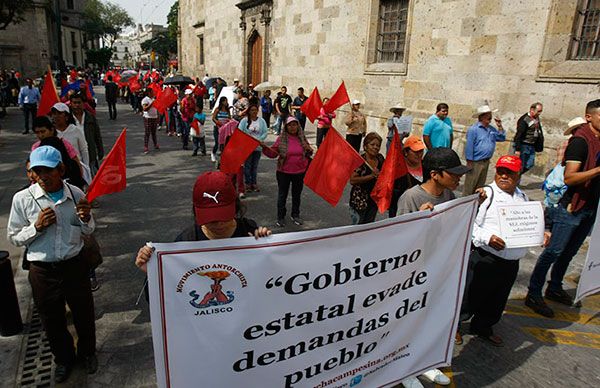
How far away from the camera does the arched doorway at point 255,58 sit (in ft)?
74.5

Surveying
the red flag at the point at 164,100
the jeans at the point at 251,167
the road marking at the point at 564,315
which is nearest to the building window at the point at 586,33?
the road marking at the point at 564,315

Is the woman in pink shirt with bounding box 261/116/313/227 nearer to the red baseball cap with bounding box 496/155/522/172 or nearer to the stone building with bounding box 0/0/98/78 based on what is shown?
the red baseball cap with bounding box 496/155/522/172

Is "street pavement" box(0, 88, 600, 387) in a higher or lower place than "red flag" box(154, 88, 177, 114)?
lower

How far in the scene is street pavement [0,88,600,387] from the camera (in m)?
3.25

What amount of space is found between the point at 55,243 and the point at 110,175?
2.26 feet

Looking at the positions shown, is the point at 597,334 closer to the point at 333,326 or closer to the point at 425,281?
the point at 425,281

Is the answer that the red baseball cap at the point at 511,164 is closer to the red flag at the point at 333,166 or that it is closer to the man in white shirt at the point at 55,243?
the red flag at the point at 333,166

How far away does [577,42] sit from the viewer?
897 centimetres

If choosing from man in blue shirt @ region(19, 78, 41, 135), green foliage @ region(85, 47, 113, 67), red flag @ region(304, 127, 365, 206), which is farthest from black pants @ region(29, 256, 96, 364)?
green foliage @ region(85, 47, 113, 67)

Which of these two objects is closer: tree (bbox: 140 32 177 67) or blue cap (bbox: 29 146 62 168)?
blue cap (bbox: 29 146 62 168)

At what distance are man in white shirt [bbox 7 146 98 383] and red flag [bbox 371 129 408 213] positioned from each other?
2697 mm

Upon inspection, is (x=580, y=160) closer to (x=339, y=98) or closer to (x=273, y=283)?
(x=273, y=283)

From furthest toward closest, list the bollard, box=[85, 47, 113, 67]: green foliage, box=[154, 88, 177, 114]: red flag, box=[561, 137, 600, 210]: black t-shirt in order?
box=[85, 47, 113, 67]: green foliage, box=[154, 88, 177, 114]: red flag, box=[561, 137, 600, 210]: black t-shirt, the bollard

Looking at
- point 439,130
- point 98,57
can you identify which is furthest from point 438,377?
point 98,57
